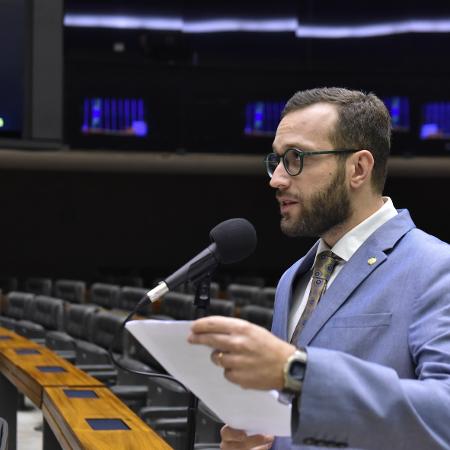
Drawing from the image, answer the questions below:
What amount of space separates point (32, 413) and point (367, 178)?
6641mm

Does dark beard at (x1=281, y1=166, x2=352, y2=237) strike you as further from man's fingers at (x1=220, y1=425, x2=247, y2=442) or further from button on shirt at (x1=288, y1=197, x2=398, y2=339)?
man's fingers at (x1=220, y1=425, x2=247, y2=442)

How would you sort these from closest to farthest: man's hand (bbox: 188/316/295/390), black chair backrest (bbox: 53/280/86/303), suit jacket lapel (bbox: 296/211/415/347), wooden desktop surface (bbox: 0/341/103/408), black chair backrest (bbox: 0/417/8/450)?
man's hand (bbox: 188/316/295/390) → suit jacket lapel (bbox: 296/211/415/347) → black chair backrest (bbox: 0/417/8/450) → wooden desktop surface (bbox: 0/341/103/408) → black chair backrest (bbox: 53/280/86/303)

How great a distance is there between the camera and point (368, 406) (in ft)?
4.33

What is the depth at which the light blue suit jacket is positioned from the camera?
132cm

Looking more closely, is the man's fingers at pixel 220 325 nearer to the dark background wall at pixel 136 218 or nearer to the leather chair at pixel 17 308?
the leather chair at pixel 17 308

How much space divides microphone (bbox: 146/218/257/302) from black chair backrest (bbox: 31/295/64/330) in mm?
6088

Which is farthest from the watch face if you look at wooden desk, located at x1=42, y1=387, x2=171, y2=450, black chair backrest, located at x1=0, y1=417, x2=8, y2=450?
wooden desk, located at x1=42, y1=387, x2=171, y2=450

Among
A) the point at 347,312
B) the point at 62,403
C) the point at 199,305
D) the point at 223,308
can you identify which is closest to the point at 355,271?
the point at 347,312

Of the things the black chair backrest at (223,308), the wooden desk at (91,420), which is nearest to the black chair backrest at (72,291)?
the black chair backrest at (223,308)

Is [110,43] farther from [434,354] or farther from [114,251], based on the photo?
[434,354]

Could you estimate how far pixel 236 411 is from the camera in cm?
148

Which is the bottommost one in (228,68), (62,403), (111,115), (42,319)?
(42,319)

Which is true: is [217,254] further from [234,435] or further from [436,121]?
[436,121]

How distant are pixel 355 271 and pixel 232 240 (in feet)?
0.88
